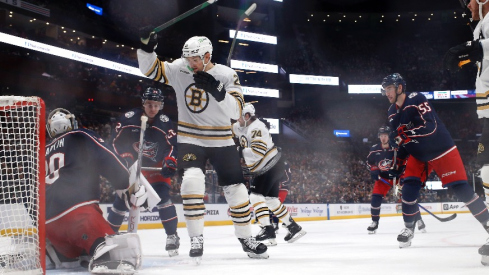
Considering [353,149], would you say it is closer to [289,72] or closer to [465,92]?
[289,72]

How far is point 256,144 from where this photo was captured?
5934mm

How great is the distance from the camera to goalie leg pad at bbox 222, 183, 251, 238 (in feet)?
13.3

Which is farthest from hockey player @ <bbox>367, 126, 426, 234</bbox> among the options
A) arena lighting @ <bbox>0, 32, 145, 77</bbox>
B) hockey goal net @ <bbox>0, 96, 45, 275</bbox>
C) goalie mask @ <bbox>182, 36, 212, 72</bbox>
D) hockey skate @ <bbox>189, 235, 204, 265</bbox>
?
arena lighting @ <bbox>0, 32, 145, 77</bbox>

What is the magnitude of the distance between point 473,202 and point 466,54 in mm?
1999

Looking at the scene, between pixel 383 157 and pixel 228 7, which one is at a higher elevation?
Result: pixel 228 7

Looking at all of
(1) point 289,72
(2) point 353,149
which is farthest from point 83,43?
(2) point 353,149

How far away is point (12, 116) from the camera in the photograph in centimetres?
295

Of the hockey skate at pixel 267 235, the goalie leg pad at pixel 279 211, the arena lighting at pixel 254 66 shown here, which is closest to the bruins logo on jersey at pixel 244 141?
the goalie leg pad at pixel 279 211

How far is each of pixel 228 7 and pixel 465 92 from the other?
16.1 metres

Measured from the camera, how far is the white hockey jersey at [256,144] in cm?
594

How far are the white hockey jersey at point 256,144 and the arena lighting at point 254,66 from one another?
2150 centimetres

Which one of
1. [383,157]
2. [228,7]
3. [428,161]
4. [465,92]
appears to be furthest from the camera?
[465,92]

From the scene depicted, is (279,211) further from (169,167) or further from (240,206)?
(240,206)

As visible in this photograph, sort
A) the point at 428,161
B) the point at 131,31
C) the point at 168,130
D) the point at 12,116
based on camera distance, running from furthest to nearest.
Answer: the point at 131,31 → the point at 168,130 → the point at 428,161 → the point at 12,116
